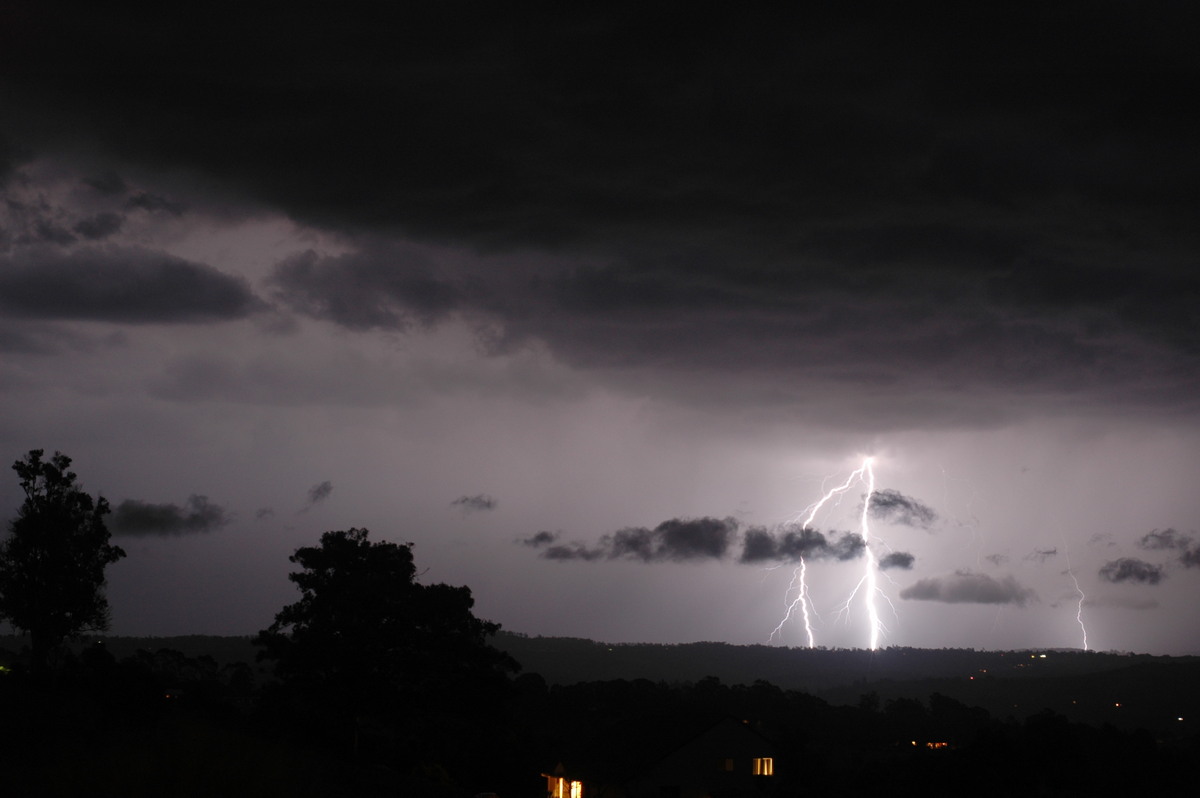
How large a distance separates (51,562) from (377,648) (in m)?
11.6

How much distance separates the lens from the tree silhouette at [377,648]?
35.3 meters

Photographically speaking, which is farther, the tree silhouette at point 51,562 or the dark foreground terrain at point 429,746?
the tree silhouette at point 51,562

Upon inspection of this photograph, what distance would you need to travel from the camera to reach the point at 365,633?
1412 inches

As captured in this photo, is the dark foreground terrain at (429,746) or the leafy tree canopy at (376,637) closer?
the dark foreground terrain at (429,746)

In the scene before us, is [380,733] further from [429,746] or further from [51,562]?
[51,562]

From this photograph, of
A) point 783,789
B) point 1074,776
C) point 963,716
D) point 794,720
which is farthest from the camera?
point 963,716

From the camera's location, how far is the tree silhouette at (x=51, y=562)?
3584 centimetres

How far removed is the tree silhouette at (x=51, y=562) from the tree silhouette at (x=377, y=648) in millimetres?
6228

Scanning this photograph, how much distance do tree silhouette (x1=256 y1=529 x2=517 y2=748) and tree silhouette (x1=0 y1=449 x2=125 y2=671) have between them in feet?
20.4

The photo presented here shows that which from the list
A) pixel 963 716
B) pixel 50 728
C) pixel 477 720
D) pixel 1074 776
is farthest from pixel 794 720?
pixel 50 728

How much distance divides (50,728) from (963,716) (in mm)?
91603

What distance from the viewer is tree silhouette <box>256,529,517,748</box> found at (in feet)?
116

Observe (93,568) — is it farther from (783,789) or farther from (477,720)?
(783,789)

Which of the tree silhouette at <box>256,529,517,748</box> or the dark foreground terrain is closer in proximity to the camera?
the dark foreground terrain
